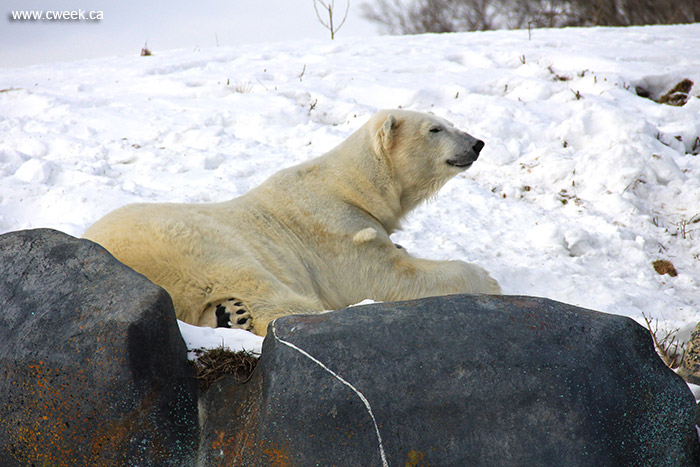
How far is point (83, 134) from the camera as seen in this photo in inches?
264

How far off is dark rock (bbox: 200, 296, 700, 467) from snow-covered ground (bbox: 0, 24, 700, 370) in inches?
17.3

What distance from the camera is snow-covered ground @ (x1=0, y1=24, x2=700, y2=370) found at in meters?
5.02

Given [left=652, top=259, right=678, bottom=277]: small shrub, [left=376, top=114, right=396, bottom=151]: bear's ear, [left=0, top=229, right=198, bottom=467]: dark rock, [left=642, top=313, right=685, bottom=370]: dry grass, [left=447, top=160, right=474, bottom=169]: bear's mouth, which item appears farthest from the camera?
[left=652, top=259, right=678, bottom=277]: small shrub

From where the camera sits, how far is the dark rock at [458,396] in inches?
78.3

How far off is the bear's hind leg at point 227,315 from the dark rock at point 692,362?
1.98 meters

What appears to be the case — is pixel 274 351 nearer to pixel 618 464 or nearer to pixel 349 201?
pixel 618 464

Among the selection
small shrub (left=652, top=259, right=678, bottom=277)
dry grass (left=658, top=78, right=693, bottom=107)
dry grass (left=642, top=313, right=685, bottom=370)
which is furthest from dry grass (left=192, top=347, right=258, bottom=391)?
dry grass (left=658, top=78, right=693, bottom=107)

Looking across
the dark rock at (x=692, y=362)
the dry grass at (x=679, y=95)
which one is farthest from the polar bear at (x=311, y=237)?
the dry grass at (x=679, y=95)

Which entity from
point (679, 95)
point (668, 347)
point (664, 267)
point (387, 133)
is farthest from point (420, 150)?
point (679, 95)

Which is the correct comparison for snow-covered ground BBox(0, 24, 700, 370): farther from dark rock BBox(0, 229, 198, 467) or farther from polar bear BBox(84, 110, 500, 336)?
polar bear BBox(84, 110, 500, 336)

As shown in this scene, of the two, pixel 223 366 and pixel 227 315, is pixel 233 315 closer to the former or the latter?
pixel 227 315

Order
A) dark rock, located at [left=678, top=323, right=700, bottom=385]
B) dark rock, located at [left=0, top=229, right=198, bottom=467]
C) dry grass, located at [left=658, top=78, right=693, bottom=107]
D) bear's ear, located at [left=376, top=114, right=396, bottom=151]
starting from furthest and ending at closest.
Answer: dry grass, located at [left=658, top=78, right=693, bottom=107] → bear's ear, located at [left=376, top=114, right=396, bottom=151] → dark rock, located at [left=678, top=323, right=700, bottom=385] → dark rock, located at [left=0, top=229, right=198, bottom=467]

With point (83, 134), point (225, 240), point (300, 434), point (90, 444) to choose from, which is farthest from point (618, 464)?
point (83, 134)

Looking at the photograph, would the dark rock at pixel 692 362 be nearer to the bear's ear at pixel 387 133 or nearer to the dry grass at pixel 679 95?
the bear's ear at pixel 387 133
